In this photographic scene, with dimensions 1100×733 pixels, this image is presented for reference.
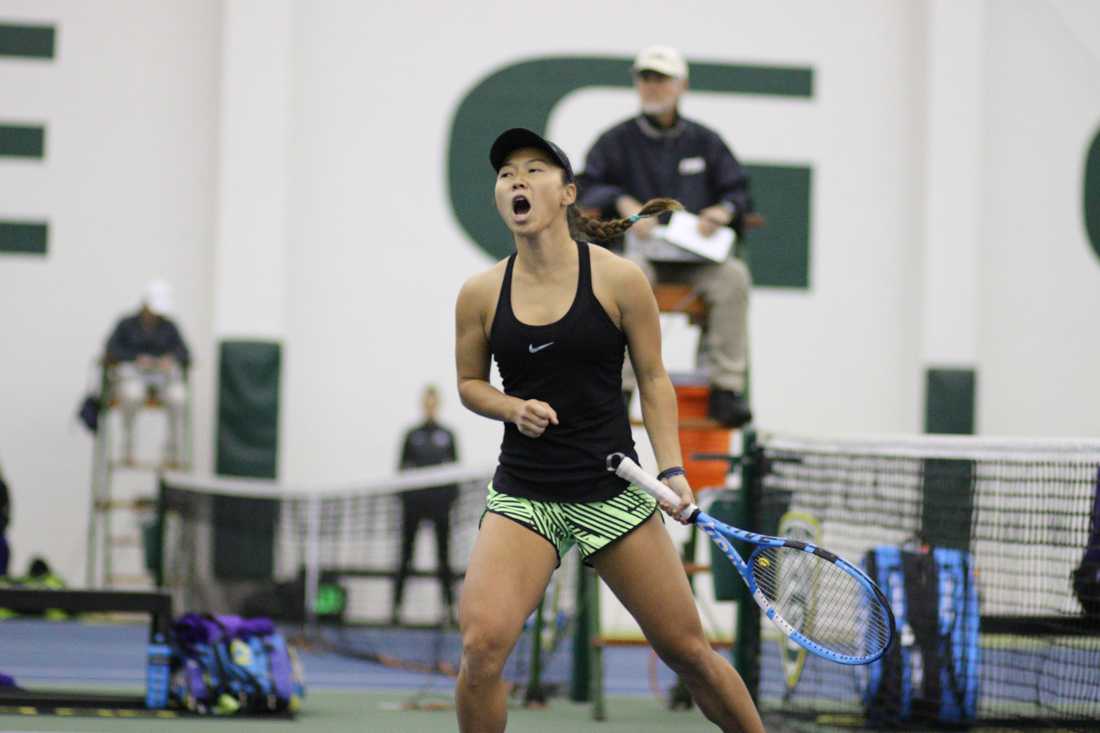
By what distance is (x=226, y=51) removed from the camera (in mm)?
15359

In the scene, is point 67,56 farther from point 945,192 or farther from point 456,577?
point 945,192

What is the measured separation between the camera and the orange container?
26.1 feet

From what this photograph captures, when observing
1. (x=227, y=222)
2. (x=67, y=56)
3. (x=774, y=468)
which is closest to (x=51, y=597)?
(x=774, y=468)

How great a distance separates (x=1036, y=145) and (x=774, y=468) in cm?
975

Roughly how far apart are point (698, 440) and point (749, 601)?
1.00 metres

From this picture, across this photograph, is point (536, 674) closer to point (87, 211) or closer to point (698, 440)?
point (698, 440)

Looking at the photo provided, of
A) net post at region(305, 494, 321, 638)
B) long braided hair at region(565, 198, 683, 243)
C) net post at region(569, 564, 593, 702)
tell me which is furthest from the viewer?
net post at region(305, 494, 321, 638)

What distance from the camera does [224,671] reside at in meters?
8.12

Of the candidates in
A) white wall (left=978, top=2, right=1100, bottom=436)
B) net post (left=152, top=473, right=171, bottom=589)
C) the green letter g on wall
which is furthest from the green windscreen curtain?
white wall (left=978, top=2, right=1100, bottom=436)

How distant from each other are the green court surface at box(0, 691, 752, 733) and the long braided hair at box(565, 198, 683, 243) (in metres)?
3.21

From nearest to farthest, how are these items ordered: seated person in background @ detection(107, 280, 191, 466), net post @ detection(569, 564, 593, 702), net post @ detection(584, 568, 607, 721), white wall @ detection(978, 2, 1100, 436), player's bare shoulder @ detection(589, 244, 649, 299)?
player's bare shoulder @ detection(589, 244, 649, 299) < net post @ detection(584, 568, 607, 721) < net post @ detection(569, 564, 593, 702) < seated person in background @ detection(107, 280, 191, 466) < white wall @ detection(978, 2, 1100, 436)

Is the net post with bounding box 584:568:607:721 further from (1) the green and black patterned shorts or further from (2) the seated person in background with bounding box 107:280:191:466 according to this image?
(2) the seated person in background with bounding box 107:280:191:466

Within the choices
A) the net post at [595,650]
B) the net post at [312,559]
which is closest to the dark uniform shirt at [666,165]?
the net post at [595,650]

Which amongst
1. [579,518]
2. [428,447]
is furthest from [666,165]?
[428,447]
